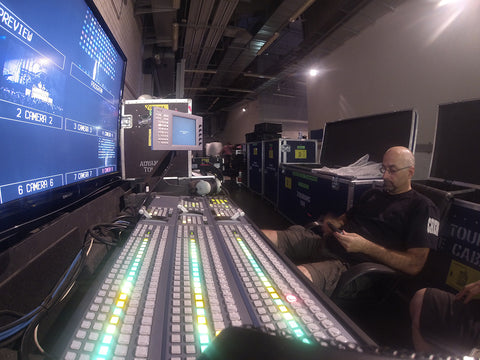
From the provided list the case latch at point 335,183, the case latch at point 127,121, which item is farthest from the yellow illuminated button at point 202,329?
the case latch at point 335,183

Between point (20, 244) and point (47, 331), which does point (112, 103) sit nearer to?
point (20, 244)

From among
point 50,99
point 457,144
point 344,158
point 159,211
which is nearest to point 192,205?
point 159,211

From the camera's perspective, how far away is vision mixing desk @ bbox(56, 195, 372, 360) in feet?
1.21

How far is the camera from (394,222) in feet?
5.39

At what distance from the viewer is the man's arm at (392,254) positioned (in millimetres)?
1410

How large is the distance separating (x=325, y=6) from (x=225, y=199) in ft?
17.0

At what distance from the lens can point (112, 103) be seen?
121 centimetres

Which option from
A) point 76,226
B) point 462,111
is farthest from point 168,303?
point 462,111

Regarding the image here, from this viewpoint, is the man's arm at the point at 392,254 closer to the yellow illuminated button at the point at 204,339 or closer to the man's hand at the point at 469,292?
the man's hand at the point at 469,292

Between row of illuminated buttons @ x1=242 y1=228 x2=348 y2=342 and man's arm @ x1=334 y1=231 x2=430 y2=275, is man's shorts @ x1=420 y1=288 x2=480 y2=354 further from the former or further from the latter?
row of illuminated buttons @ x1=242 y1=228 x2=348 y2=342

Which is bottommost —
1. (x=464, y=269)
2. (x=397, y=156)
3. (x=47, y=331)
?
(x=464, y=269)

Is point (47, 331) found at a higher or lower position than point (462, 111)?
lower

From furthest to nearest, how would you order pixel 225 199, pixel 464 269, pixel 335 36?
pixel 335 36
pixel 464 269
pixel 225 199

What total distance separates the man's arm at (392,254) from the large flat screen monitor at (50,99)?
5.07 ft
